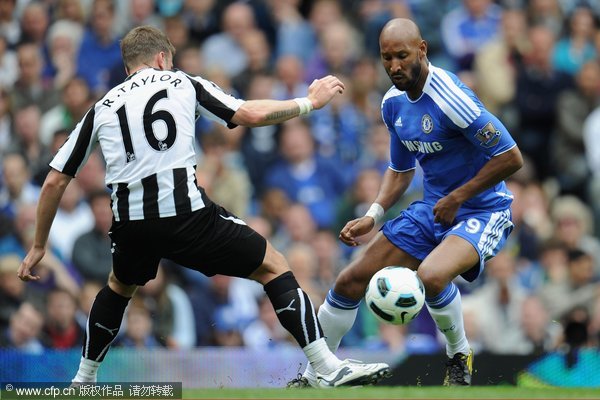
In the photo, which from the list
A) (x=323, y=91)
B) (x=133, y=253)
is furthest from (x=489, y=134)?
(x=133, y=253)

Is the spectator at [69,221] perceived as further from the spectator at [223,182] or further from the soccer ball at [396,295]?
the soccer ball at [396,295]

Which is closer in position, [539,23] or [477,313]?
[477,313]

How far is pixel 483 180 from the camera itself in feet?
28.8

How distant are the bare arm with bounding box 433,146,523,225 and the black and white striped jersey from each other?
1.66 m

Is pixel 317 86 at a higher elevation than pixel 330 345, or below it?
higher

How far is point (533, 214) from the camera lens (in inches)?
587

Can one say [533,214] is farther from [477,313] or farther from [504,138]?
[504,138]

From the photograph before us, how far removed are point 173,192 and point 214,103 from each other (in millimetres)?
645

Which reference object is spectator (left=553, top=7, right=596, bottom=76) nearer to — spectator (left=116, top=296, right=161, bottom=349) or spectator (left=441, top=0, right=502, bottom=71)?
spectator (left=441, top=0, right=502, bottom=71)

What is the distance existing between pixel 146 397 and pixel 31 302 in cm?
474

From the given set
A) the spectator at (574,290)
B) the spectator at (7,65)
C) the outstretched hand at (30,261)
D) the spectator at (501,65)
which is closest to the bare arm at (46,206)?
the outstretched hand at (30,261)

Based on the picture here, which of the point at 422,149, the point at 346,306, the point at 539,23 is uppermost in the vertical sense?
the point at 539,23

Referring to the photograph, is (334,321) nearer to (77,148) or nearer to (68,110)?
(77,148)

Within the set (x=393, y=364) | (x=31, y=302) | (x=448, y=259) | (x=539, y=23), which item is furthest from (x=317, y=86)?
(x=539, y=23)
